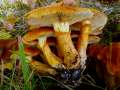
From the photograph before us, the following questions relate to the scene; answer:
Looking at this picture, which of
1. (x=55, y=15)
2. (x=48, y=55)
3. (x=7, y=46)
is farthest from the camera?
(x=7, y=46)

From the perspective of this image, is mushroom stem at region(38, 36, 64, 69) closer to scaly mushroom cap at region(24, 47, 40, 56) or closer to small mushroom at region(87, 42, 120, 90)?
scaly mushroom cap at region(24, 47, 40, 56)

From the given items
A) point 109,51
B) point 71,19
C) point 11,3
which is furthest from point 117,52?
point 11,3

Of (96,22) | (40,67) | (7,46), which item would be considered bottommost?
(40,67)

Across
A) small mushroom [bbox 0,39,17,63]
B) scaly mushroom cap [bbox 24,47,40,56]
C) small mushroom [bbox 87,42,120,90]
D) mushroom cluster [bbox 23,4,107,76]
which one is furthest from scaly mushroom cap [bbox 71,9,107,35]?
small mushroom [bbox 0,39,17,63]

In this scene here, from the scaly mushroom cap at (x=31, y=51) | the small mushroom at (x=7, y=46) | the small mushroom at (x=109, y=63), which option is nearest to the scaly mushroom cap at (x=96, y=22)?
the small mushroom at (x=109, y=63)

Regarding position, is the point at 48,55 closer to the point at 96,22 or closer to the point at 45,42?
the point at 45,42

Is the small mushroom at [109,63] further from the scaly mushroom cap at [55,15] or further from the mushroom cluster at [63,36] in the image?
the scaly mushroom cap at [55,15]

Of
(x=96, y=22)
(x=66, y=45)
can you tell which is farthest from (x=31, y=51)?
(x=96, y=22)
